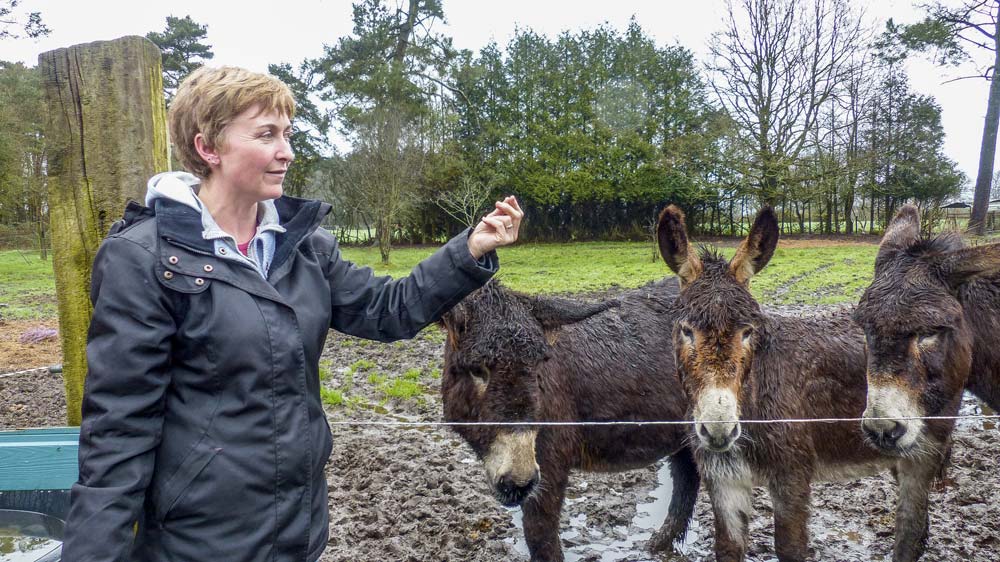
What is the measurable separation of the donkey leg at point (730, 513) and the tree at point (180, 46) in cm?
2656

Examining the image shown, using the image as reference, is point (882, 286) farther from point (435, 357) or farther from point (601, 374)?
point (435, 357)

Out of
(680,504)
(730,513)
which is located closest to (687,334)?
(730,513)

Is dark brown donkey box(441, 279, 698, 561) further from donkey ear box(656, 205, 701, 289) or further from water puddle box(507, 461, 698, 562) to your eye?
donkey ear box(656, 205, 701, 289)

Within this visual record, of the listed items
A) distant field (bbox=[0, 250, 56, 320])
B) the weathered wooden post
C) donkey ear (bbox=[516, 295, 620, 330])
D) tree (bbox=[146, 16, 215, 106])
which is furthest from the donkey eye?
tree (bbox=[146, 16, 215, 106])

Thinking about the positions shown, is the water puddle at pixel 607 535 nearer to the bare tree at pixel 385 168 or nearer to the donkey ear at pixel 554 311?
the donkey ear at pixel 554 311

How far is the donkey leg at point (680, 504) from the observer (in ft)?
13.0

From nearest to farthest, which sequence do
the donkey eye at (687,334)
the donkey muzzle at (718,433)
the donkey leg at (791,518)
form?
the donkey muzzle at (718,433) < the donkey eye at (687,334) < the donkey leg at (791,518)

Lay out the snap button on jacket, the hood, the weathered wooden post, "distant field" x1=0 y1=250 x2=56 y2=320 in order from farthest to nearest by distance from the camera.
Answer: "distant field" x1=0 y1=250 x2=56 y2=320 → the weathered wooden post → the hood → the snap button on jacket

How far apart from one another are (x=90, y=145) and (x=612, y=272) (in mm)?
14054

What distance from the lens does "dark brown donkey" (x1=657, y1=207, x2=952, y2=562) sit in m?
2.71

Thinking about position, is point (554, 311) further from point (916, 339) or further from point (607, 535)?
point (607, 535)

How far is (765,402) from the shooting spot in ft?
10.2

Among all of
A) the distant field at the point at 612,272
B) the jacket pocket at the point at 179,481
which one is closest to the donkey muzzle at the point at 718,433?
the jacket pocket at the point at 179,481

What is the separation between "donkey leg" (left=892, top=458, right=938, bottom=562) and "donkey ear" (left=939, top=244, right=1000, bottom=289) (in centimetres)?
119
